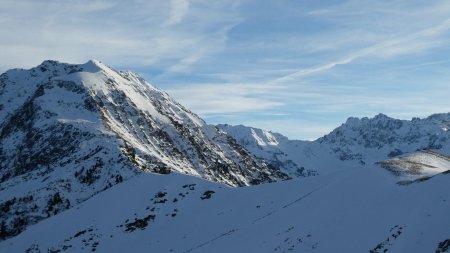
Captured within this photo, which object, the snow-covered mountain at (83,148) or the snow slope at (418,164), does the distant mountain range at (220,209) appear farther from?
the snow-covered mountain at (83,148)

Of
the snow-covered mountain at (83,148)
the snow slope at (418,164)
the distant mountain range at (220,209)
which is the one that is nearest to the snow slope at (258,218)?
the distant mountain range at (220,209)

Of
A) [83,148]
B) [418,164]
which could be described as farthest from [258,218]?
[83,148]

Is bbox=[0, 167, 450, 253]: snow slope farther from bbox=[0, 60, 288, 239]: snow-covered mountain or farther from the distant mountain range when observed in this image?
bbox=[0, 60, 288, 239]: snow-covered mountain

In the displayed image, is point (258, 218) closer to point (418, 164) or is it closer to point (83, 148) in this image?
point (418, 164)

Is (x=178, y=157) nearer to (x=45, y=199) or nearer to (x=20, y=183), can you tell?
(x=20, y=183)

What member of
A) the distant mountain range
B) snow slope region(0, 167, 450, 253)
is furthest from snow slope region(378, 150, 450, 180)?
snow slope region(0, 167, 450, 253)

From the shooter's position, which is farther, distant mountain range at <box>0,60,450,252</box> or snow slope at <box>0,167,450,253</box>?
distant mountain range at <box>0,60,450,252</box>
